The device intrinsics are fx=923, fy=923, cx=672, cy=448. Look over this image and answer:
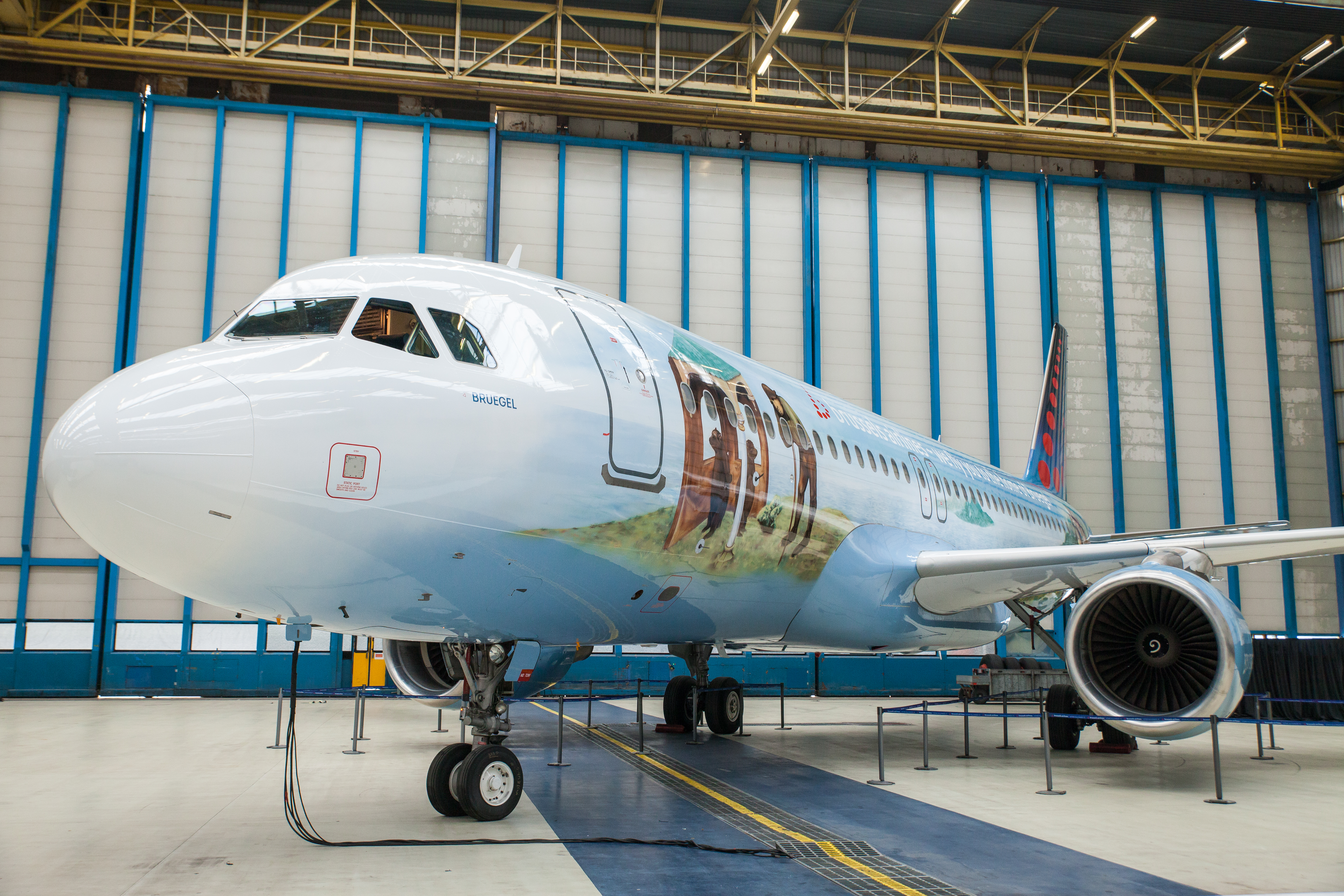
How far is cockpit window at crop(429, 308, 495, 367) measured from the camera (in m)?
5.56

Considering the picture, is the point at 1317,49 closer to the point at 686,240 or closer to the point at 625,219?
the point at 686,240

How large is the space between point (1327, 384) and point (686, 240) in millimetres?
16884

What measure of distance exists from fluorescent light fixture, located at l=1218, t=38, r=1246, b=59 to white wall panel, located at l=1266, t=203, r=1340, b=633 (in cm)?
455

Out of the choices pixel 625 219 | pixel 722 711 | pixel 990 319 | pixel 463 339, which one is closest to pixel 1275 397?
pixel 990 319

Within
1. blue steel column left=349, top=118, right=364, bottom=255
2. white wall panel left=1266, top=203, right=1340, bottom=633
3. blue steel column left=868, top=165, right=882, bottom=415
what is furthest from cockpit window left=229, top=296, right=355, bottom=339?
white wall panel left=1266, top=203, right=1340, bottom=633

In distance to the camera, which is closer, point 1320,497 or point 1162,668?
point 1162,668

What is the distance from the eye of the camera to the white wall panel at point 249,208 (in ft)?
63.5

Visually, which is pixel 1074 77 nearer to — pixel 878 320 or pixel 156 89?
pixel 878 320

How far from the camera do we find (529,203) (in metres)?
21.0

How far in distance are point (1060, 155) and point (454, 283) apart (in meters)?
21.2

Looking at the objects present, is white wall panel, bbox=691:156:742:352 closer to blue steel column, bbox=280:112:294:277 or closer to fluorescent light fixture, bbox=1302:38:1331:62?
blue steel column, bbox=280:112:294:277

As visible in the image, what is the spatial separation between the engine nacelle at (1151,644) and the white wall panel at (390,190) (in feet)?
52.7

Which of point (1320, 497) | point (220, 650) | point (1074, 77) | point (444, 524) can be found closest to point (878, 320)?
point (1074, 77)

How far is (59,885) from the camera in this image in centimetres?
469
